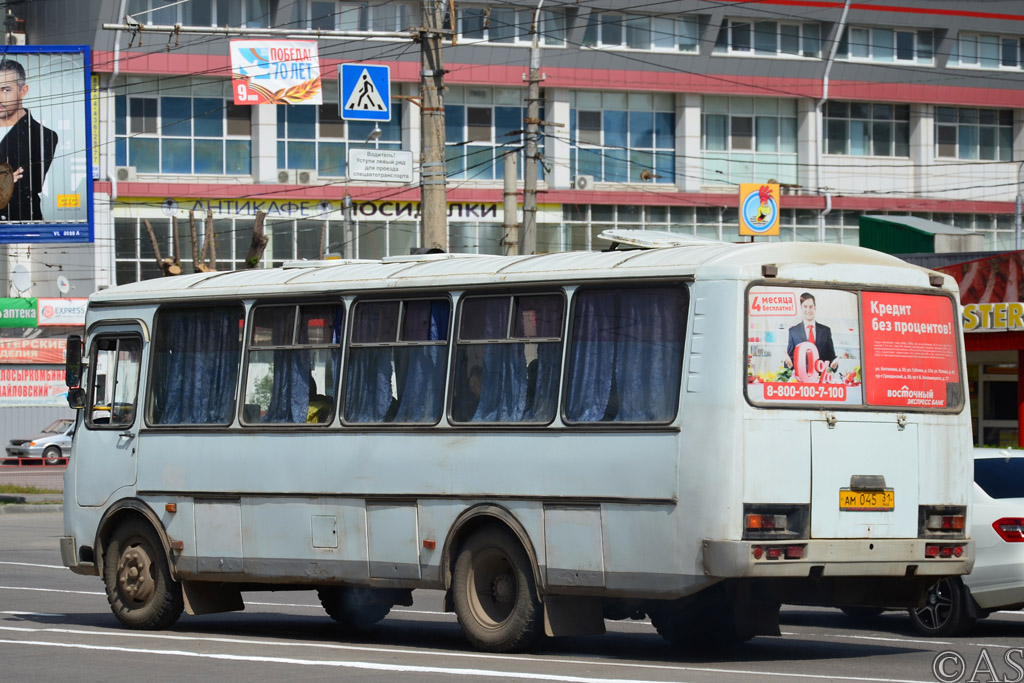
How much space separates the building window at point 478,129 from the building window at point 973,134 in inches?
619

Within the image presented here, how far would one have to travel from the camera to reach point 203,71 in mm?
53875

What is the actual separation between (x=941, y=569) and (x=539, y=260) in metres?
3.49

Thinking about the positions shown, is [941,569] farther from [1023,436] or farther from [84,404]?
[1023,436]

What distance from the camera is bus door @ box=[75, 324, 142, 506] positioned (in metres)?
14.7

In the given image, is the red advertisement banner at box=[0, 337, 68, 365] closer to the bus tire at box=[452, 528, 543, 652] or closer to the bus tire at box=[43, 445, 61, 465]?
the bus tire at box=[43, 445, 61, 465]

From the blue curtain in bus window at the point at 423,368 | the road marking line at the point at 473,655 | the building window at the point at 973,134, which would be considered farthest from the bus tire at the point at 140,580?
the building window at the point at 973,134

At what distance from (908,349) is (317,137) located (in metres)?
45.5

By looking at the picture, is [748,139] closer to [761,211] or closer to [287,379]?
[761,211]

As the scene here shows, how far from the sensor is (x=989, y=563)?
44.7 ft

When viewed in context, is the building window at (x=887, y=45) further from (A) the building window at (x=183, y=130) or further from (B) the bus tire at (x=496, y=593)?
(B) the bus tire at (x=496, y=593)

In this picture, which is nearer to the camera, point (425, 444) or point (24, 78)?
point (425, 444)

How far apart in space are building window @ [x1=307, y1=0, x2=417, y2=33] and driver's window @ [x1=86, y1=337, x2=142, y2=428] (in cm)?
3978

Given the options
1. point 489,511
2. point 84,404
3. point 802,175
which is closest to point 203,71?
point 802,175

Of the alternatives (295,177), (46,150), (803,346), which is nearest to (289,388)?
(803,346)
